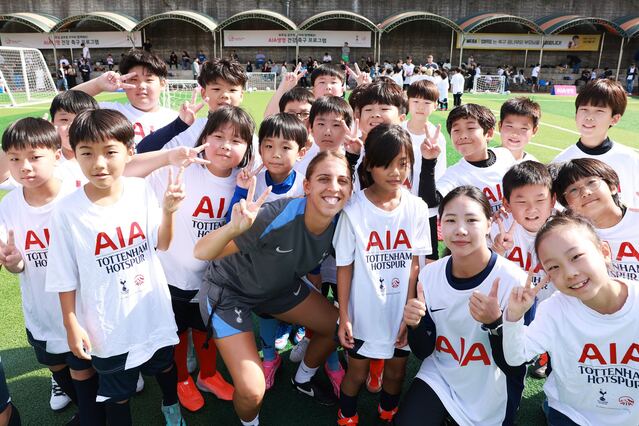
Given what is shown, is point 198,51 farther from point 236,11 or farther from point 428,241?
point 428,241

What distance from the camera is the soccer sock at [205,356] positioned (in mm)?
2887

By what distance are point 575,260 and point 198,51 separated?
33.3 m

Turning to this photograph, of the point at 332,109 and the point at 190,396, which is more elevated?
the point at 332,109

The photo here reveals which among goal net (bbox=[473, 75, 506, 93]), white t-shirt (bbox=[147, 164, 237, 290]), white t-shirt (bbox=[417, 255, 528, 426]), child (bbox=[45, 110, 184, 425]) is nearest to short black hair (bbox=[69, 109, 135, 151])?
child (bbox=[45, 110, 184, 425])

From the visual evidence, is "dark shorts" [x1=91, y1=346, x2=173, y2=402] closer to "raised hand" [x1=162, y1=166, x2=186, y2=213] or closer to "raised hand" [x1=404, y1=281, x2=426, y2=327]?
"raised hand" [x1=162, y1=166, x2=186, y2=213]

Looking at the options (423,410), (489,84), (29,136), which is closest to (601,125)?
(423,410)

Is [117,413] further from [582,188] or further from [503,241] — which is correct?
[582,188]

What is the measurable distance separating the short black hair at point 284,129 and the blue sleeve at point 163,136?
23.4 inches

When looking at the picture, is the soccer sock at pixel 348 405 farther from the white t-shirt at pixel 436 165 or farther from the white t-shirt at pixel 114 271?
the white t-shirt at pixel 436 165

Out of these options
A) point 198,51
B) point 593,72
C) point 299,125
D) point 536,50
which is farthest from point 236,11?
point 299,125

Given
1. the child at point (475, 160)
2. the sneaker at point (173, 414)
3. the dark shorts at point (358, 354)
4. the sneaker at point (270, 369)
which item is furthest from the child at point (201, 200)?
the child at point (475, 160)

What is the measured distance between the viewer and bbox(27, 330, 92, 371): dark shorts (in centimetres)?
233

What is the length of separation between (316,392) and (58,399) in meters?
1.58

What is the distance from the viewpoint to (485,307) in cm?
200
